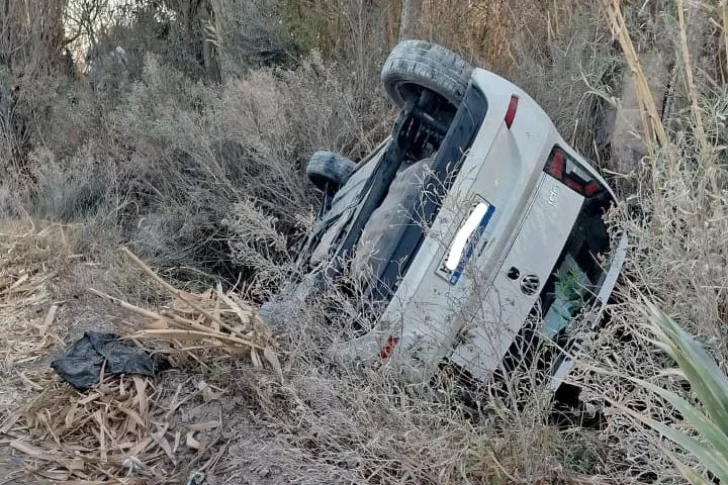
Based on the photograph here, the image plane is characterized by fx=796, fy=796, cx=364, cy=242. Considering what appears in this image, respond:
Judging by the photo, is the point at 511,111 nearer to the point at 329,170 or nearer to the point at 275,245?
the point at 275,245

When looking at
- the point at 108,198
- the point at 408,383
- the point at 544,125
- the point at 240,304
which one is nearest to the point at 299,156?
the point at 108,198

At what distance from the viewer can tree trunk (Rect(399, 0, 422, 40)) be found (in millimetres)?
8234

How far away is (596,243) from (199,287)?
3.73 meters

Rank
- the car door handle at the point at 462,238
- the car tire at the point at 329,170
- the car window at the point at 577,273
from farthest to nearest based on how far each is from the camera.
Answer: the car tire at the point at 329,170
the car window at the point at 577,273
the car door handle at the point at 462,238

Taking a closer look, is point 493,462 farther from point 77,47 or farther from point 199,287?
point 77,47

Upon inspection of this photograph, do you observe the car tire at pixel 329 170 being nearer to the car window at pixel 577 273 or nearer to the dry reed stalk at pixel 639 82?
the car window at pixel 577 273

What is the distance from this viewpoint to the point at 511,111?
407cm

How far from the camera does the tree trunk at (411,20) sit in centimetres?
823

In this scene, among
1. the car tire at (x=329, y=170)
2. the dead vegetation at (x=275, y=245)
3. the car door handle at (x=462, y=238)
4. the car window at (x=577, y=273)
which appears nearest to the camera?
the dead vegetation at (x=275, y=245)

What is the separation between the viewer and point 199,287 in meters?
6.81

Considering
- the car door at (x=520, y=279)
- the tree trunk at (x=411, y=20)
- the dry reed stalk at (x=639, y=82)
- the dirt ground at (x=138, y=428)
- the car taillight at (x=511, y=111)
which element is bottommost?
the dirt ground at (x=138, y=428)

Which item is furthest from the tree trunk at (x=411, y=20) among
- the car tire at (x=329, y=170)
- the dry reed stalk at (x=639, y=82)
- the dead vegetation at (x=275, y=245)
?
the dry reed stalk at (x=639, y=82)

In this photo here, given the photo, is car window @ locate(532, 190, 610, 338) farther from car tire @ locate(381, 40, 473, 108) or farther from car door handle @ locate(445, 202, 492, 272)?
car tire @ locate(381, 40, 473, 108)

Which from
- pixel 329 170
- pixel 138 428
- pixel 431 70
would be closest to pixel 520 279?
pixel 431 70
